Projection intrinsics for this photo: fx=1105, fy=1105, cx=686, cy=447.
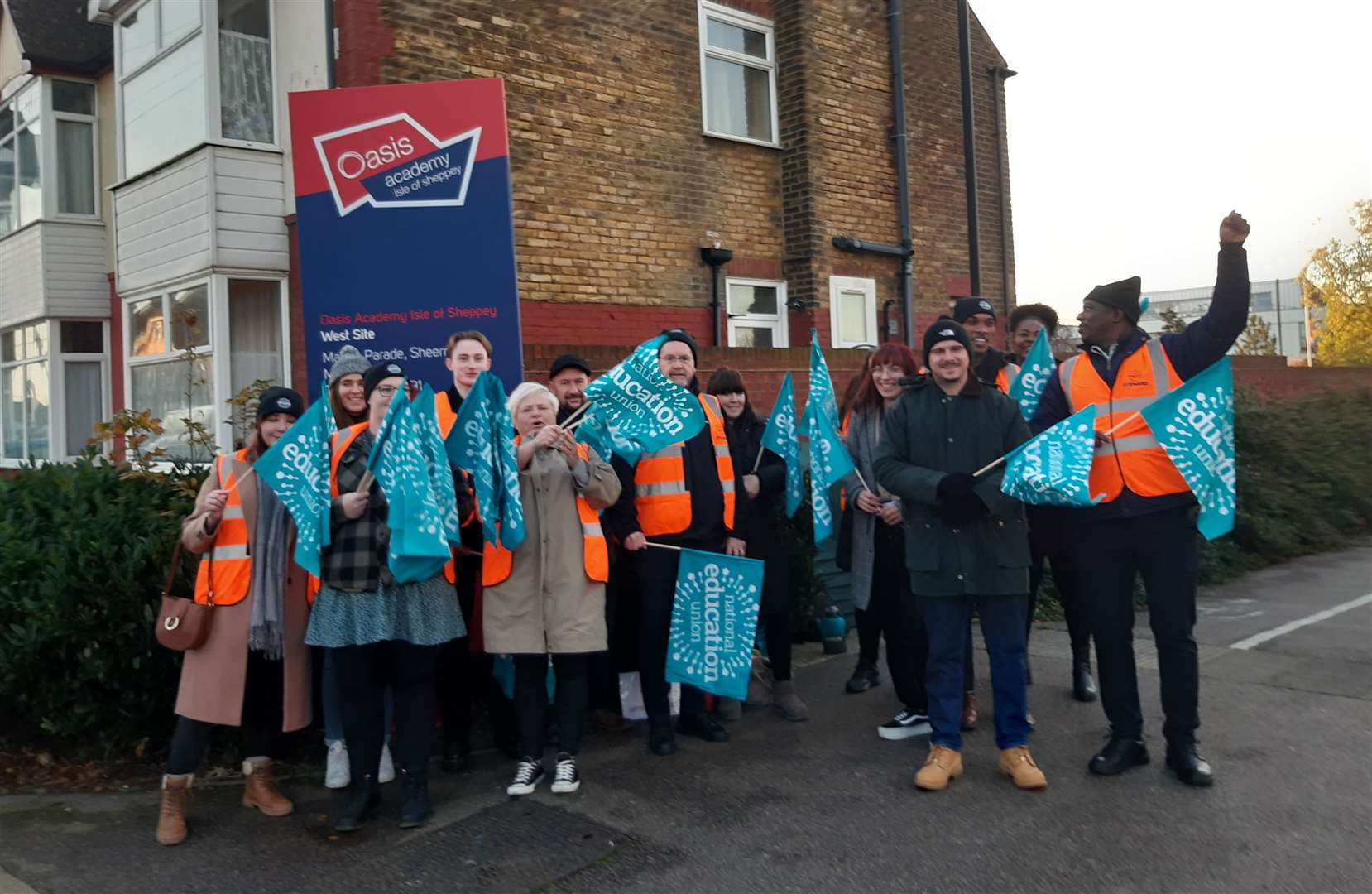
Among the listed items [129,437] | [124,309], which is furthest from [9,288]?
[129,437]

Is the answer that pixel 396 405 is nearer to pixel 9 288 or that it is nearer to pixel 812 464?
pixel 812 464

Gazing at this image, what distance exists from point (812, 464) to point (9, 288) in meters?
14.8

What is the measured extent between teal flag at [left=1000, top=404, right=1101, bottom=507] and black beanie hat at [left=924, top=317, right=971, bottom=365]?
1.63 feet

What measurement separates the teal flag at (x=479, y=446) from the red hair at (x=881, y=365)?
2.05 m

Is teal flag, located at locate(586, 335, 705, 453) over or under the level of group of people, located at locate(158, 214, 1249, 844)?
over

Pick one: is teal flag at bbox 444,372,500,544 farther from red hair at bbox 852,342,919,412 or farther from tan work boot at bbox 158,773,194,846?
red hair at bbox 852,342,919,412

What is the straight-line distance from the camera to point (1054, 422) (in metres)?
4.89

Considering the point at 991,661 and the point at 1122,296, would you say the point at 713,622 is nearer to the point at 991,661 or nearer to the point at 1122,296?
the point at 991,661

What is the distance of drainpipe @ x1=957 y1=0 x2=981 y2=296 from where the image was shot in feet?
46.9

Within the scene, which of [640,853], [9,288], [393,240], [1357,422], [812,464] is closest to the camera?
[640,853]

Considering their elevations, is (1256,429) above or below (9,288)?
below

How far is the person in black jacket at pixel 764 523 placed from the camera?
567cm

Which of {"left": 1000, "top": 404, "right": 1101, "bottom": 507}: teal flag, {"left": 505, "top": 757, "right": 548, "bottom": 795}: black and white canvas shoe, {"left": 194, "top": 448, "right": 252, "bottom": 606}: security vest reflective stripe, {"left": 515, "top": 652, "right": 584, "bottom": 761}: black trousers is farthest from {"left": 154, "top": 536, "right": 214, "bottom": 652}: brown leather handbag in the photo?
{"left": 1000, "top": 404, "right": 1101, "bottom": 507}: teal flag

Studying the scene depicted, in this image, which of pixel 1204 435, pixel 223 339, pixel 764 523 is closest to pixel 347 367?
pixel 764 523
